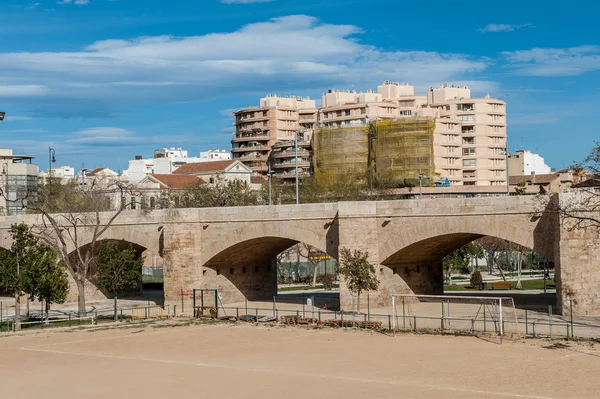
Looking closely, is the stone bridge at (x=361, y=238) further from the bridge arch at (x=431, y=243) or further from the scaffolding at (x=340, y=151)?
the scaffolding at (x=340, y=151)

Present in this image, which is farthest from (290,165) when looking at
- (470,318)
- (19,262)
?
(470,318)

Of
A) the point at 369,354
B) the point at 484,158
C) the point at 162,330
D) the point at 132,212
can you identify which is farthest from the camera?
the point at 484,158

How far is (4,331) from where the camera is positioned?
145 ft

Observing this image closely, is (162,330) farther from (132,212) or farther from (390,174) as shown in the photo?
(390,174)

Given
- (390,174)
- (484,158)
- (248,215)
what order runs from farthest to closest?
(484,158), (390,174), (248,215)

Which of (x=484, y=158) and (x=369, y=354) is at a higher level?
(x=484, y=158)

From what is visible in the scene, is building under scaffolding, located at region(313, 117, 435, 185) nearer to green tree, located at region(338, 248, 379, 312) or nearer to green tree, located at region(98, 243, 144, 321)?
green tree, located at region(98, 243, 144, 321)

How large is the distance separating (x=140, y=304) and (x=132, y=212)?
6.26 m

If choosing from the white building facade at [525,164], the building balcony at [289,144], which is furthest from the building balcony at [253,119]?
the white building facade at [525,164]

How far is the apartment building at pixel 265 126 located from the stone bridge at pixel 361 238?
298 feet

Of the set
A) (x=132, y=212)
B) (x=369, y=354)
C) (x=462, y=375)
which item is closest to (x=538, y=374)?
(x=462, y=375)

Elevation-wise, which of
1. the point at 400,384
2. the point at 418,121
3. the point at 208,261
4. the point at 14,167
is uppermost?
the point at 418,121

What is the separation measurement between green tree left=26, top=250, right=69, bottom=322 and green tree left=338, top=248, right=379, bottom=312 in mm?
15491

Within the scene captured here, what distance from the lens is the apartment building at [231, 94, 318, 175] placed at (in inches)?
5851
